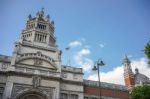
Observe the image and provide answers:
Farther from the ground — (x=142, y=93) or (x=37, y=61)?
(x=37, y=61)

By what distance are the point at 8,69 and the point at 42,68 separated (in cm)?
696

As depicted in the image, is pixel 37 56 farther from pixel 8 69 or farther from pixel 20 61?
pixel 8 69

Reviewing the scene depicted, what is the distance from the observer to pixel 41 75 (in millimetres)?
39500

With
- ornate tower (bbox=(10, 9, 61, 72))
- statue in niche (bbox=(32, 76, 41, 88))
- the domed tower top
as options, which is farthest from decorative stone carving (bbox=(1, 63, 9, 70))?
the domed tower top

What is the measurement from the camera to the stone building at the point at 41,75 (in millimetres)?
37531

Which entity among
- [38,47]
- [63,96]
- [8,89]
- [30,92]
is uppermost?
[38,47]

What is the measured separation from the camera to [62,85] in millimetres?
41531

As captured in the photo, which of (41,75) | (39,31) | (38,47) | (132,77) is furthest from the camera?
(132,77)

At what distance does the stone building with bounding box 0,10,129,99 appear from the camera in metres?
37.5

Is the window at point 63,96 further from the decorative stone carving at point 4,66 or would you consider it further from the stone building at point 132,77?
the stone building at point 132,77

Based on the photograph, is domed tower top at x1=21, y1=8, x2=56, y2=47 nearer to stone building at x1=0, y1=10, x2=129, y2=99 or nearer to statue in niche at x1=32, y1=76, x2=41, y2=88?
stone building at x1=0, y1=10, x2=129, y2=99

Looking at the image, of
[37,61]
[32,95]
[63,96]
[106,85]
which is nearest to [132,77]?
[106,85]

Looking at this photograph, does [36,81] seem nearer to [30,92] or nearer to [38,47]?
[30,92]

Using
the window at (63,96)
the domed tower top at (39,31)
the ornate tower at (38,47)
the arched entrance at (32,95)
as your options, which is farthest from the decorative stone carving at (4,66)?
the window at (63,96)
